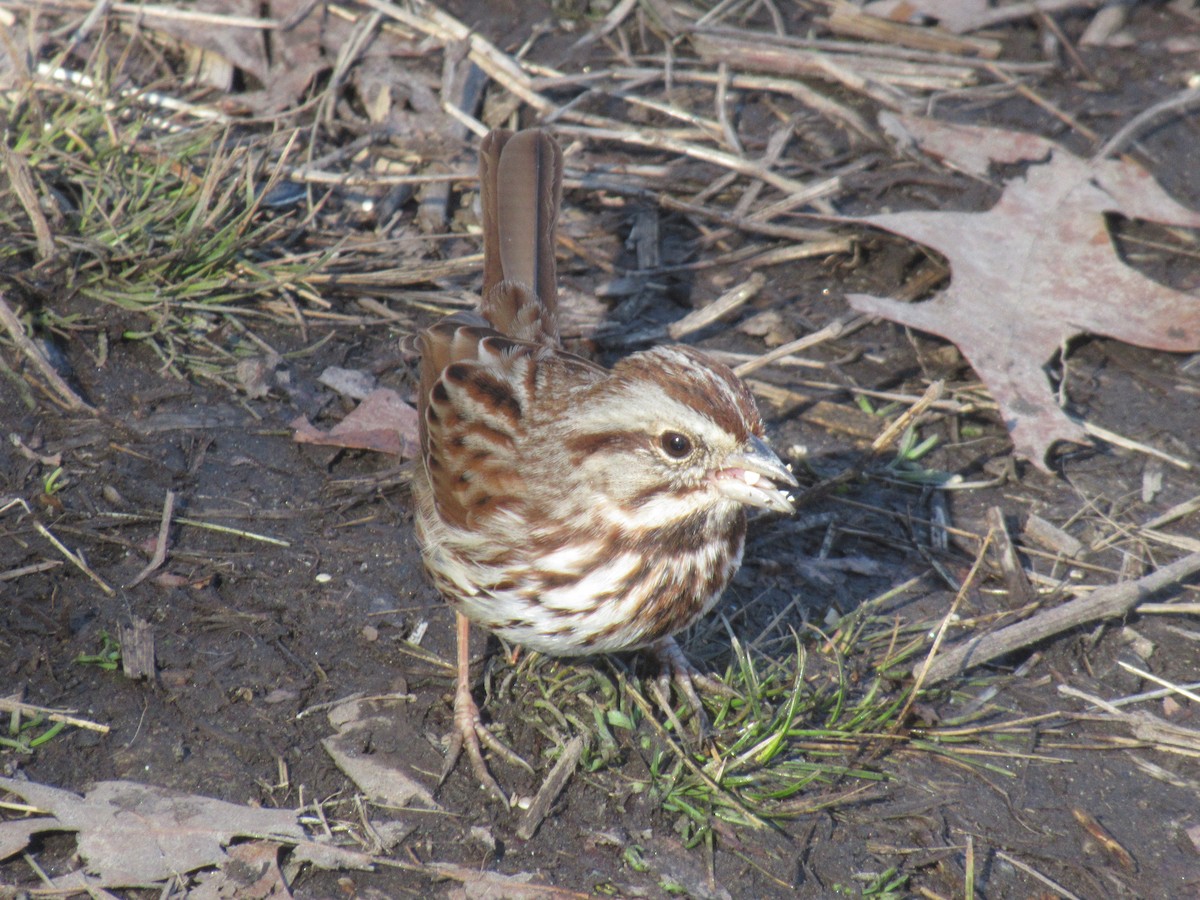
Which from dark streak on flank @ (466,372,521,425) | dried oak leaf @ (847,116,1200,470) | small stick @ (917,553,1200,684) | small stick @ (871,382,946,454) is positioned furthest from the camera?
dried oak leaf @ (847,116,1200,470)

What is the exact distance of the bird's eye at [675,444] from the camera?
3.68m

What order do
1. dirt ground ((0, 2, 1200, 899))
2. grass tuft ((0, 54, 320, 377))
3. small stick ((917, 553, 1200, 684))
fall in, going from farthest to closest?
grass tuft ((0, 54, 320, 377)) < small stick ((917, 553, 1200, 684)) < dirt ground ((0, 2, 1200, 899))

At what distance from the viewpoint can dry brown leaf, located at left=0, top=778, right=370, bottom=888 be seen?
3473mm

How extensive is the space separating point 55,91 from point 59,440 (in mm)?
2007

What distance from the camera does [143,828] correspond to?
11.7ft

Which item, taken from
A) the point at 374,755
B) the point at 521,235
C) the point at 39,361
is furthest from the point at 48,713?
the point at 521,235

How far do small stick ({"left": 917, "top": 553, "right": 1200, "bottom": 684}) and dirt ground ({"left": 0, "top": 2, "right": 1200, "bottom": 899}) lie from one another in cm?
9

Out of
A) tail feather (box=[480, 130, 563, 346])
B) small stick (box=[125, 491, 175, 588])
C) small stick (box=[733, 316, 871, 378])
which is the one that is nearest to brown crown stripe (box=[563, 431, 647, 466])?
tail feather (box=[480, 130, 563, 346])

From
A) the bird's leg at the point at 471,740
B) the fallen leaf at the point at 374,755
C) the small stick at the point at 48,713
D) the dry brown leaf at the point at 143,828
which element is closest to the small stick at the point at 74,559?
the small stick at the point at 48,713

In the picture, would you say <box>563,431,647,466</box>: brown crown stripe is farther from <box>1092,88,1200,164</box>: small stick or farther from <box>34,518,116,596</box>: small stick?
<box>1092,88,1200,164</box>: small stick

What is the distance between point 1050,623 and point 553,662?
1.77m

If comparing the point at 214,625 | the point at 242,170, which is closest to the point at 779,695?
the point at 214,625

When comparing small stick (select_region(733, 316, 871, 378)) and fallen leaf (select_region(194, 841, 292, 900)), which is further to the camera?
small stick (select_region(733, 316, 871, 378))

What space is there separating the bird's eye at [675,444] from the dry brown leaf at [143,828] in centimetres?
146
